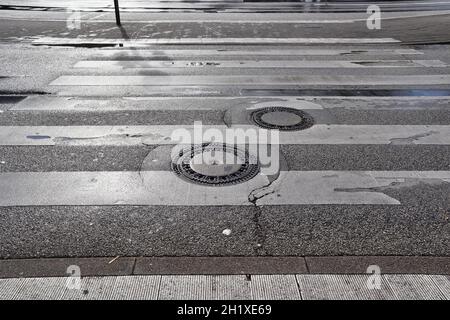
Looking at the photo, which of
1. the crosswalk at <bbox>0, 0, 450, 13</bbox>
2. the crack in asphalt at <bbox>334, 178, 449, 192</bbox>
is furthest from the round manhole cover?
the crosswalk at <bbox>0, 0, 450, 13</bbox>

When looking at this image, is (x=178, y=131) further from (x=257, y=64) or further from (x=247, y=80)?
(x=257, y=64)

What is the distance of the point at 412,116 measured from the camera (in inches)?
280

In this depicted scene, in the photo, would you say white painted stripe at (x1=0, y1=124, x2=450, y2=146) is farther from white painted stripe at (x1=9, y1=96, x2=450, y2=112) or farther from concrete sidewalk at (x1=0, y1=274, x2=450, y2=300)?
concrete sidewalk at (x1=0, y1=274, x2=450, y2=300)

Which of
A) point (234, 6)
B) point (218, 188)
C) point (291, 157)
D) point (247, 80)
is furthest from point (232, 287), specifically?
point (234, 6)

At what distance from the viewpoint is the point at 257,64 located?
420 inches

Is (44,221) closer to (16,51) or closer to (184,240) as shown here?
(184,240)

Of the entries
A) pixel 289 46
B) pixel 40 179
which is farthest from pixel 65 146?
pixel 289 46

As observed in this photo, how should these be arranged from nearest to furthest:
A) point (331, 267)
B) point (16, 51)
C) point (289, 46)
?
point (331, 267) < point (16, 51) < point (289, 46)

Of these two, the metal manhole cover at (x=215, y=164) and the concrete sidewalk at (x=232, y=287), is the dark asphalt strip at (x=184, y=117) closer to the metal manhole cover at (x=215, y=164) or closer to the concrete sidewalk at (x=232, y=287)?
the metal manhole cover at (x=215, y=164)

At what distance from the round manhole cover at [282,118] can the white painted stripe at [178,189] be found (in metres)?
1.58

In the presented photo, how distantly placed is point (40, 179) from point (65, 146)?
0.97 m

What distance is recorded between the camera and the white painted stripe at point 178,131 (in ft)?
20.0

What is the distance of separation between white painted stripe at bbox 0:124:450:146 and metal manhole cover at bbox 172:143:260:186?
1.44 ft

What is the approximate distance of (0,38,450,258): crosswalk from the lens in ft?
13.4
